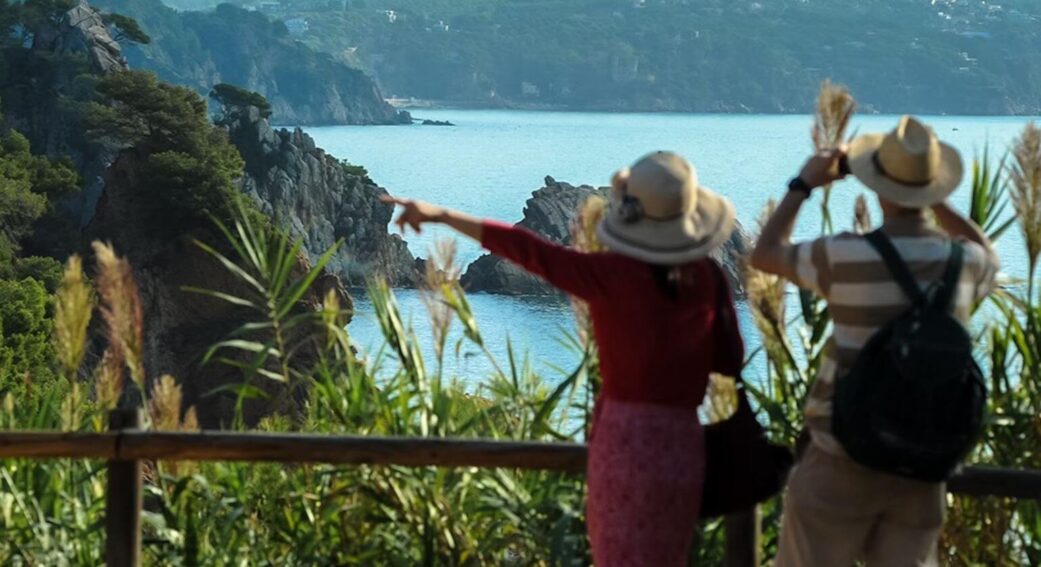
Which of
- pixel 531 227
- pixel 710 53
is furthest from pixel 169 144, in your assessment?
pixel 710 53

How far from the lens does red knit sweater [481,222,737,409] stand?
2498 millimetres

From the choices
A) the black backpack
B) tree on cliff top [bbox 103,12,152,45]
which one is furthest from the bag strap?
tree on cliff top [bbox 103,12,152,45]

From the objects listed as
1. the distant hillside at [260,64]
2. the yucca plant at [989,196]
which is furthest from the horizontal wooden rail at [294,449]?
the distant hillside at [260,64]

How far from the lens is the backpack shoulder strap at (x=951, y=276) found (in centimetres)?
244

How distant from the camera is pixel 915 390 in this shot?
7.94 feet

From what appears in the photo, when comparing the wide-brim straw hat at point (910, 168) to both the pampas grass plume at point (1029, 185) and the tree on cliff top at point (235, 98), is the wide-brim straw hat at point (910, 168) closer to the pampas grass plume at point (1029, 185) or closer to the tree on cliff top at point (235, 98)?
the pampas grass plume at point (1029, 185)

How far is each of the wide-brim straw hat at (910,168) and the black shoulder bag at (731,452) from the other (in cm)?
28

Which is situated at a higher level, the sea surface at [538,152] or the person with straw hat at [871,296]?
the person with straw hat at [871,296]

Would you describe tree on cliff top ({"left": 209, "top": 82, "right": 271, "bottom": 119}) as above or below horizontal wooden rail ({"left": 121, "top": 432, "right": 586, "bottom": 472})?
below

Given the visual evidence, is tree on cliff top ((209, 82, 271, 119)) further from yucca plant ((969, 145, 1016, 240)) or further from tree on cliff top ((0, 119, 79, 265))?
yucca plant ((969, 145, 1016, 240))

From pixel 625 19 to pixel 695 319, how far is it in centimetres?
12034

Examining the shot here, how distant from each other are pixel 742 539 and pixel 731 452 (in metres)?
0.53

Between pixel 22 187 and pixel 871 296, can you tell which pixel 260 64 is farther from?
pixel 871 296

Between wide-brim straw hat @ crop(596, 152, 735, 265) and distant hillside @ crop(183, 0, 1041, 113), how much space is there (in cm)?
10097
